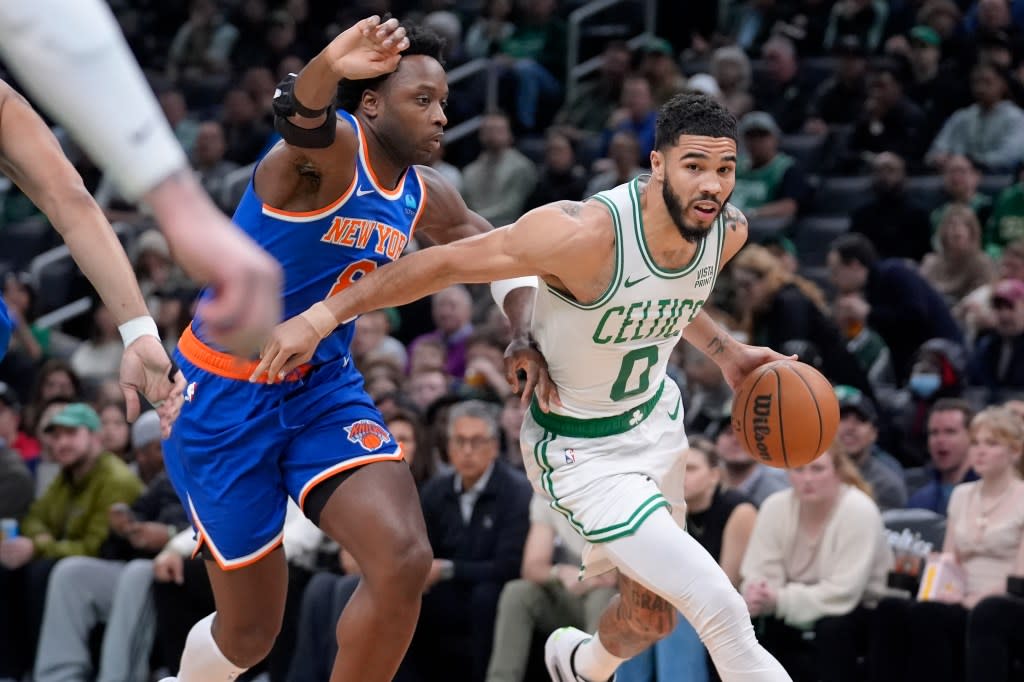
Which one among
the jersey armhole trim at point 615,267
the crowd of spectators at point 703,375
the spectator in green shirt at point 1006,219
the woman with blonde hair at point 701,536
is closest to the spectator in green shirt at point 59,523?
the crowd of spectators at point 703,375

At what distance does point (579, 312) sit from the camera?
5078 millimetres

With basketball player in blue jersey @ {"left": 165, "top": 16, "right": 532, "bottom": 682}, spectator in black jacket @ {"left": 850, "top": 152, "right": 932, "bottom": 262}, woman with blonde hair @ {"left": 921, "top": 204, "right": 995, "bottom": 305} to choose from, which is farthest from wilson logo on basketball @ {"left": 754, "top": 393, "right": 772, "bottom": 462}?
spectator in black jacket @ {"left": 850, "top": 152, "right": 932, "bottom": 262}

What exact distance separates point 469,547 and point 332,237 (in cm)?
328

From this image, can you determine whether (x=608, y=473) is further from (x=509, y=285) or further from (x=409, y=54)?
(x=409, y=54)

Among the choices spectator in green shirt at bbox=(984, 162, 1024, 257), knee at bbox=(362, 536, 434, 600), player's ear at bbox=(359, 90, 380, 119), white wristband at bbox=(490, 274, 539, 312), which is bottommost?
spectator in green shirt at bbox=(984, 162, 1024, 257)

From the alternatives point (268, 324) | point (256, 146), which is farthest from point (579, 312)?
point (256, 146)

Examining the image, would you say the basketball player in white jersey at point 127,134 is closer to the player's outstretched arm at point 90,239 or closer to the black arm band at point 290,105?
the player's outstretched arm at point 90,239

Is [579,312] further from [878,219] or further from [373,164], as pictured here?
[878,219]

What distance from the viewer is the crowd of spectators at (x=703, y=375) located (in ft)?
23.4

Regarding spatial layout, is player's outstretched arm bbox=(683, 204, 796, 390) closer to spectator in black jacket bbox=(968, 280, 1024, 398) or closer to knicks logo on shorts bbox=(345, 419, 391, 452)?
knicks logo on shorts bbox=(345, 419, 391, 452)

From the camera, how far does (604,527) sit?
504 centimetres

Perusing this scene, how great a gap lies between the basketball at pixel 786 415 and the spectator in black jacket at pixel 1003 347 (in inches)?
151

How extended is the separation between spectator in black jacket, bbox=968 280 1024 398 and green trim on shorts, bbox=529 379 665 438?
4.21 meters

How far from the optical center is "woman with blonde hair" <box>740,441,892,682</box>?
6984 mm
